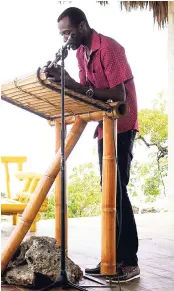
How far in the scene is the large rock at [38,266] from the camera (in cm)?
195

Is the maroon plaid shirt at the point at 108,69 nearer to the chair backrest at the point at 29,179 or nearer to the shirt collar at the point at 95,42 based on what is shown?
the shirt collar at the point at 95,42

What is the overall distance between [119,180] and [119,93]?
444 millimetres

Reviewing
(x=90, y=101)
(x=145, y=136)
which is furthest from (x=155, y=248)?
(x=145, y=136)

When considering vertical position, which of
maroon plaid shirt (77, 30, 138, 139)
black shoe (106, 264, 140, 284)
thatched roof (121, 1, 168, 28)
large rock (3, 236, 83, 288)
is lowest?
black shoe (106, 264, 140, 284)

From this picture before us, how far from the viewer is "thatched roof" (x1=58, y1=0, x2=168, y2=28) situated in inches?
188

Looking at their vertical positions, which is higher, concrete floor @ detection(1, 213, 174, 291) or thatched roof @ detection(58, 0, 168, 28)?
thatched roof @ detection(58, 0, 168, 28)

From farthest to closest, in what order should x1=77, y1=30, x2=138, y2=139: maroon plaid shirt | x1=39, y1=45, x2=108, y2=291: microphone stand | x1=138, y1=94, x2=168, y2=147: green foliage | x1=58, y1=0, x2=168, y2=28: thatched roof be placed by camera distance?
1. x1=138, y1=94, x2=168, y2=147: green foliage
2. x1=58, y1=0, x2=168, y2=28: thatched roof
3. x1=77, y1=30, x2=138, y2=139: maroon plaid shirt
4. x1=39, y1=45, x2=108, y2=291: microphone stand

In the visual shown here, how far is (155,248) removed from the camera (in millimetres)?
3119

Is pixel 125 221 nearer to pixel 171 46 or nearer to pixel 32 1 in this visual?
pixel 171 46

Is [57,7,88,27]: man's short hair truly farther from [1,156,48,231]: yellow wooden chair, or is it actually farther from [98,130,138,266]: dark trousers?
[1,156,48,231]: yellow wooden chair

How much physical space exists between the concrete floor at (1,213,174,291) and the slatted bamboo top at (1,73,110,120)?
81 centimetres

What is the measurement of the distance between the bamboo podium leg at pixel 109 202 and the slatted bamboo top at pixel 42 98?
5.1 inches

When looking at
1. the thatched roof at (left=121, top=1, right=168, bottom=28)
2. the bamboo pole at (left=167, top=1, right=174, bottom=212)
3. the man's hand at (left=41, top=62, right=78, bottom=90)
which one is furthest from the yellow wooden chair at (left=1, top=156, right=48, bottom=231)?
the thatched roof at (left=121, top=1, right=168, bottom=28)

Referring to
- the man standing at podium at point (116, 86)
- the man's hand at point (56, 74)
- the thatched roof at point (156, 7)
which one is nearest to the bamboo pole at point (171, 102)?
the thatched roof at point (156, 7)
